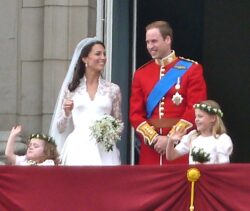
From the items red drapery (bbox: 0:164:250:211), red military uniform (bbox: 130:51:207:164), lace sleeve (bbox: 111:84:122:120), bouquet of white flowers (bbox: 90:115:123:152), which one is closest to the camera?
red drapery (bbox: 0:164:250:211)

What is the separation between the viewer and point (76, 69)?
12.2m

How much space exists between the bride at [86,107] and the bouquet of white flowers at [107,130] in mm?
145

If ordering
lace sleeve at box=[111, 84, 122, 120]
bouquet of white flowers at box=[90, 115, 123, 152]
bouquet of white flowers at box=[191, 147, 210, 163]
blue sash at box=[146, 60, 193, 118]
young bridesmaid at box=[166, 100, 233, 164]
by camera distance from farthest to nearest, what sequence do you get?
lace sleeve at box=[111, 84, 122, 120] < blue sash at box=[146, 60, 193, 118] < bouquet of white flowers at box=[90, 115, 123, 152] < young bridesmaid at box=[166, 100, 233, 164] < bouquet of white flowers at box=[191, 147, 210, 163]

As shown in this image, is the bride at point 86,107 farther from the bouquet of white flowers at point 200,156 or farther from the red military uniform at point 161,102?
the bouquet of white flowers at point 200,156

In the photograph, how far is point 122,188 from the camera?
1050 cm

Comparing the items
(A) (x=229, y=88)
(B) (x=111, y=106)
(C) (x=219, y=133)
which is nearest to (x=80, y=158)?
(B) (x=111, y=106)

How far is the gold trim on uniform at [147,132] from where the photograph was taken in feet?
38.6

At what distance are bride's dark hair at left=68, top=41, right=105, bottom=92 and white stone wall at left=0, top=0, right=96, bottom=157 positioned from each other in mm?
1896

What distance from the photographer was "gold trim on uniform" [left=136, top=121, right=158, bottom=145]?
1177cm

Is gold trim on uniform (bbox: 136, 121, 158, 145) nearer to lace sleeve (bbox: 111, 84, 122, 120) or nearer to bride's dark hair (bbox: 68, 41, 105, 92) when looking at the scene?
lace sleeve (bbox: 111, 84, 122, 120)

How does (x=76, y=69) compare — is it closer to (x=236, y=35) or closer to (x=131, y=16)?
(x=131, y=16)

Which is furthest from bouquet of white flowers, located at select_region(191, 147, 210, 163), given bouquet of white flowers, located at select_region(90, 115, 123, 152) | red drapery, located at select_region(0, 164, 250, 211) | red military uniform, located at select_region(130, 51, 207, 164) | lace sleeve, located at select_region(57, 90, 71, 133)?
lace sleeve, located at select_region(57, 90, 71, 133)

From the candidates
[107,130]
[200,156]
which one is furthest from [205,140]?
[107,130]

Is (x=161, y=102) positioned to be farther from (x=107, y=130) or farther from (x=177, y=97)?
(x=107, y=130)
